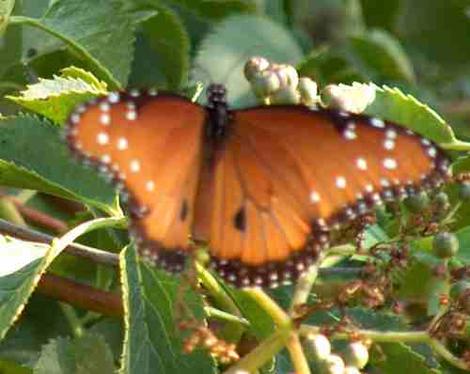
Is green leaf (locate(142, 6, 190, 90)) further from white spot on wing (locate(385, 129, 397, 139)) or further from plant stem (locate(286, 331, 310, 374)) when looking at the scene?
plant stem (locate(286, 331, 310, 374))

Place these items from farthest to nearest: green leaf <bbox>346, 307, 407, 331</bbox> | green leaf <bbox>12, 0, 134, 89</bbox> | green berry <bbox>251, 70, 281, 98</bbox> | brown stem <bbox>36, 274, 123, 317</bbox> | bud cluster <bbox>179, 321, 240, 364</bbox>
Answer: green leaf <bbox>12, 0, 134, 89</bbox> < brown stem <bbox>36, 274, 123, 317</bbox> < green leaf <bbox>346, 307, 407, 331</bbox> < green berry <bbox>251, 70, 281, 98</bbox> < bud cluster <bbox>179, 321, 240, 364</bbox>

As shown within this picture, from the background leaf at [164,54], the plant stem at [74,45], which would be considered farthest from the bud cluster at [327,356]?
the background leaf at [164,54]

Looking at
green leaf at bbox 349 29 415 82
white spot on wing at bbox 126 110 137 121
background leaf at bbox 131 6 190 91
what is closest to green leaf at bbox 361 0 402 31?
green leaf at bbox 349 29 415 82

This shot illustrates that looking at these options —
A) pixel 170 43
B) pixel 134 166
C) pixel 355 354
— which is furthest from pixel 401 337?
pixel 170 43

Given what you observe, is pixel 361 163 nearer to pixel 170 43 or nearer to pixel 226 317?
pixel 226 317

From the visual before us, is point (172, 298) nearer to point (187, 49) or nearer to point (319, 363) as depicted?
point (319, 363)

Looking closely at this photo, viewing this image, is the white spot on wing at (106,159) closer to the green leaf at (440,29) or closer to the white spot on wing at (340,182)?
the white spot on wing at (340,182)
